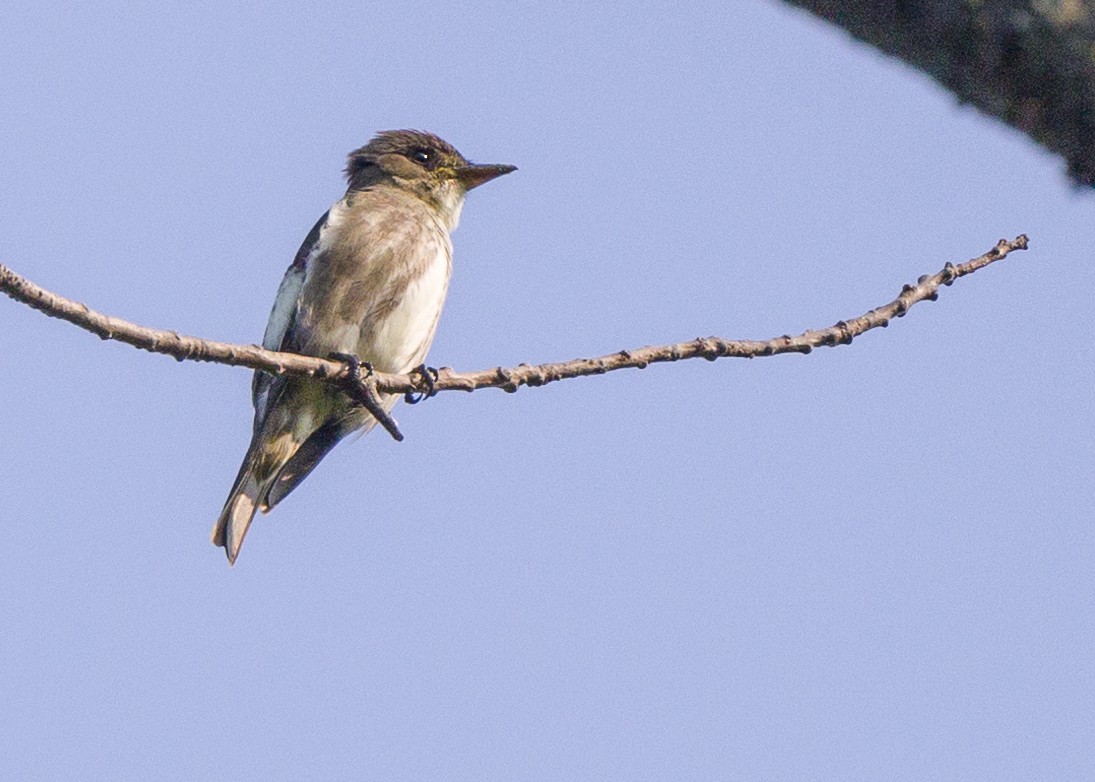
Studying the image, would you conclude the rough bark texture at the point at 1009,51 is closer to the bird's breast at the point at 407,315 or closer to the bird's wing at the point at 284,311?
the bird's breast at the point at 407,315

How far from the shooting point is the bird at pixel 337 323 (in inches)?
234

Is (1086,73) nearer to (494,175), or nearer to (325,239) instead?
(325,239)

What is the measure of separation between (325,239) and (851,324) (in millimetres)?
3249

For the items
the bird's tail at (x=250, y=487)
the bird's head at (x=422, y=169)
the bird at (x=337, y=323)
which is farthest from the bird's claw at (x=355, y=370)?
the bird's head at (x=422, y=169)

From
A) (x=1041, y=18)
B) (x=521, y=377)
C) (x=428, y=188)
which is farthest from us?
(x=428, y=188)

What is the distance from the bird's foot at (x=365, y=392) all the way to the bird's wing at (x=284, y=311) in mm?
1668

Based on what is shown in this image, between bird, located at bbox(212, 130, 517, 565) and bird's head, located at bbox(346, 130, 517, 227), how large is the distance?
28 centimetres

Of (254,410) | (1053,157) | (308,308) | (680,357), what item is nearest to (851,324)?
(680,357)

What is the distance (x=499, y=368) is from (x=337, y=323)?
2.10 meters

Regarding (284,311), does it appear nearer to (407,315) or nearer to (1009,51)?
(407,315)

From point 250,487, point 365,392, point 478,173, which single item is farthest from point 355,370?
point 478,173

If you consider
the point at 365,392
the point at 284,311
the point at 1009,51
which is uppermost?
the point at 284,311

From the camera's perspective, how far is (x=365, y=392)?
13.9ft

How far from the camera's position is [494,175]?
6.90 m
